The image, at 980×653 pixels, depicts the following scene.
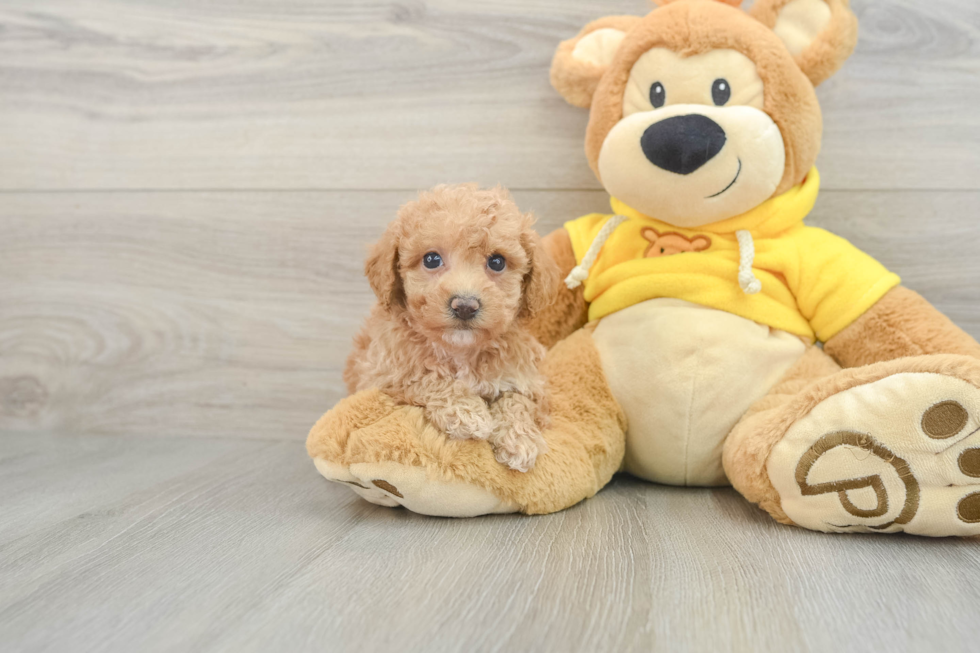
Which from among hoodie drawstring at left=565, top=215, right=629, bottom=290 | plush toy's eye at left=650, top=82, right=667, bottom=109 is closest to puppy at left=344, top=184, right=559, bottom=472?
hoodie drawstring at left=565, top=215, right=629, bottom=290

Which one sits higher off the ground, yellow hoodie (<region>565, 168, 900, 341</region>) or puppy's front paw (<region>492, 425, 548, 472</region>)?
yellow hoodie (<region>565, 168, 900, 341</region>)

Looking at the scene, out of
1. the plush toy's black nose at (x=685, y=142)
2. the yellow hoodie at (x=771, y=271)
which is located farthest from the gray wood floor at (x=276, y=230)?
the plush toy's black nose at (x=685, y=142)

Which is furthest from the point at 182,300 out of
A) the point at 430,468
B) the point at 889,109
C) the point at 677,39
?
the point at 889,109

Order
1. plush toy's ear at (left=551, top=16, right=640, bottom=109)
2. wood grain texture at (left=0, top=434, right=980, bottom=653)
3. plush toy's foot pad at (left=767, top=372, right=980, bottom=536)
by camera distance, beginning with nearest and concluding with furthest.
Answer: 1. wood grain texture at (left=0, top=434, right=980, bottom=653)
2. plush toy's foot pad at (left=767, top=372, right=980, bottom=536)
3. plush toy's ear at (left=551, top=16, right=640, bottom=109)

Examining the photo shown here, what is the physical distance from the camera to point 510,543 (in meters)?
0.79

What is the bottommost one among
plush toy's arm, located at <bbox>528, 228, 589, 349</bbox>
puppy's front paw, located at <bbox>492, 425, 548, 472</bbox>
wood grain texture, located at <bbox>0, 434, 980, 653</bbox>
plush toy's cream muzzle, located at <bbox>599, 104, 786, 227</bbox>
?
wood grain texture, located at <bbox>0, 434, 980, 653</bbox>

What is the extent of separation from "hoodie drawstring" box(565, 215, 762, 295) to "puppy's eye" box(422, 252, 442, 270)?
0.87ft

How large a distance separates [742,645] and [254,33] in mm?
1267

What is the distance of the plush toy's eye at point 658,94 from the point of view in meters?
0.95

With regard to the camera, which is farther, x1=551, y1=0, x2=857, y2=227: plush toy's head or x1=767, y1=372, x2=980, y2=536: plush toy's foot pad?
x1=551, y1=0, x2=857, y2=227: plush toy's head

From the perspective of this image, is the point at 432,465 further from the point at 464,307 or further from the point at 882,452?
the point at 882,452

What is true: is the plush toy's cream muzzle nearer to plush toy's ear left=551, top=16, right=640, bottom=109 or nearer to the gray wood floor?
plush toy's ear left=551, top=16, right=640, bottom=109

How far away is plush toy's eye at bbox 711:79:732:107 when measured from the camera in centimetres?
93

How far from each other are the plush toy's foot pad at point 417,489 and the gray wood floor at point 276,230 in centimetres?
3
